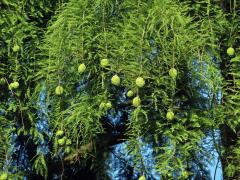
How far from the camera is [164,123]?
7.36ft

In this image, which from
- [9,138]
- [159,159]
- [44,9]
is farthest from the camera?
[44,9]

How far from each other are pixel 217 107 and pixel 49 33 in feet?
2.55

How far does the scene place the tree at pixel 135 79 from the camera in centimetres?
220

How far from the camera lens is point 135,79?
2.17 metres

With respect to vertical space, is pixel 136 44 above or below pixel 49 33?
below

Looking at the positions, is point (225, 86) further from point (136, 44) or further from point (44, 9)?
point (44, 9)

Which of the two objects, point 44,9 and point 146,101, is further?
point 44,9

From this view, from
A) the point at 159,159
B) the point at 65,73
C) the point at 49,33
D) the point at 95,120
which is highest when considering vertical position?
the point at 49,33

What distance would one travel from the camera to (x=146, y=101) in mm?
2248

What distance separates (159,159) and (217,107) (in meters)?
0.28

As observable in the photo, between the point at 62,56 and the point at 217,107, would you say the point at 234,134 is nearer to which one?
the point at 217,107

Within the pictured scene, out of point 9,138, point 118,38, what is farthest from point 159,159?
point 9,138

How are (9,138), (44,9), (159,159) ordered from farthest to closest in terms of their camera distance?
(44,9) < (9,138) < (159,159)

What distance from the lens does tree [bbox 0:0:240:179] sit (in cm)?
220
